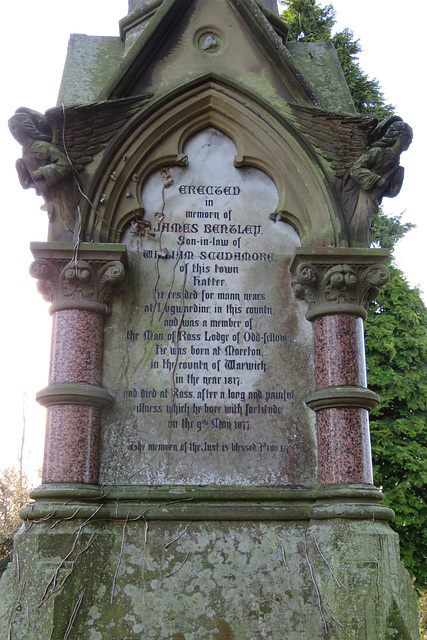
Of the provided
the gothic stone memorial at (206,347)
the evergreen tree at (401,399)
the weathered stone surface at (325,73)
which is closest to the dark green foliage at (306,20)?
the evergreen tree at (401,399)

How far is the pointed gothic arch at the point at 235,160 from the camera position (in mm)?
5094

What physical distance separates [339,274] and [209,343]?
1184 millimetres

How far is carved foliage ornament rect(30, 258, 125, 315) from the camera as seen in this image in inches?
188

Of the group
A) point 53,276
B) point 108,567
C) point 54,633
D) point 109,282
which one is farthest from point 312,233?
point 54,633

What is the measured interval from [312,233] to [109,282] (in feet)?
5.73

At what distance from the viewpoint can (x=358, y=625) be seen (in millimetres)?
4047

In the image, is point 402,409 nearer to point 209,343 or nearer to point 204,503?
point 209,343

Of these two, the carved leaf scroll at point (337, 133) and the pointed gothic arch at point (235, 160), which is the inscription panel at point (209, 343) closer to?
the pointed gothic arch at point (235, 160)

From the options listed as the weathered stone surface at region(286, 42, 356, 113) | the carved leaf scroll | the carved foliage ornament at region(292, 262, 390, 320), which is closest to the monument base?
the carved foliage ornament at region(292, 262, 390, 320)

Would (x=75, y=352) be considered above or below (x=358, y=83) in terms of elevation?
below

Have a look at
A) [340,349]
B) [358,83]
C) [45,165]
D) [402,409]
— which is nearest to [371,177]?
[340,349]

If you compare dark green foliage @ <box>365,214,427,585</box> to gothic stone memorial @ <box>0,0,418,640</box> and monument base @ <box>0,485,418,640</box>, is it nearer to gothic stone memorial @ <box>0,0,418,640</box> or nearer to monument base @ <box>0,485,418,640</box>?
gothic stone memorial @ <box>0,0,418,640</box>

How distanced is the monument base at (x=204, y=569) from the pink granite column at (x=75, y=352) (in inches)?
9.6

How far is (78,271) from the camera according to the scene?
4.77 m
